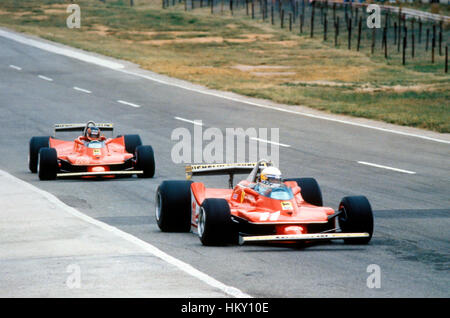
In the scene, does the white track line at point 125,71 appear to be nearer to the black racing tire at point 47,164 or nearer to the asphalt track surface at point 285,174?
the asphalt track surface at point 285,174

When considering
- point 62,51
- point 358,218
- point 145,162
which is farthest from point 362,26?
point 358,218

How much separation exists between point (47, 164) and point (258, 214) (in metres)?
8.40

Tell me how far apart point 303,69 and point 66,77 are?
12258 mm

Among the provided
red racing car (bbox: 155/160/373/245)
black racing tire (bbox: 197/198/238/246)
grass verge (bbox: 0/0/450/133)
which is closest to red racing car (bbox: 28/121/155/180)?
red racing car (bbox: 155/160/373/245)

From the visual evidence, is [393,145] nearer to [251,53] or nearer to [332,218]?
[332,218]

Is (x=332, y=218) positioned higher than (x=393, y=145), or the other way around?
(x=332, y=218)

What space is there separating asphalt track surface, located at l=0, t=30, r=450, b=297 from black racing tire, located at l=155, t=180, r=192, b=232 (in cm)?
29

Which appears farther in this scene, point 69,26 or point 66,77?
point 69,26

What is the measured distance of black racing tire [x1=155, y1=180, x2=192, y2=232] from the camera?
14.2 m

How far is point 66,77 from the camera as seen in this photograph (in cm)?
4603

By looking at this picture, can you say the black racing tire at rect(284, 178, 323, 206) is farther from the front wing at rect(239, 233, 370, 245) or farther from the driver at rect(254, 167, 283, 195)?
the front wing at rect(239, 233, 370, 245)

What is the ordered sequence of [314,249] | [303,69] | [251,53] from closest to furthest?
[314,249] < [303,69] < [251,53]
